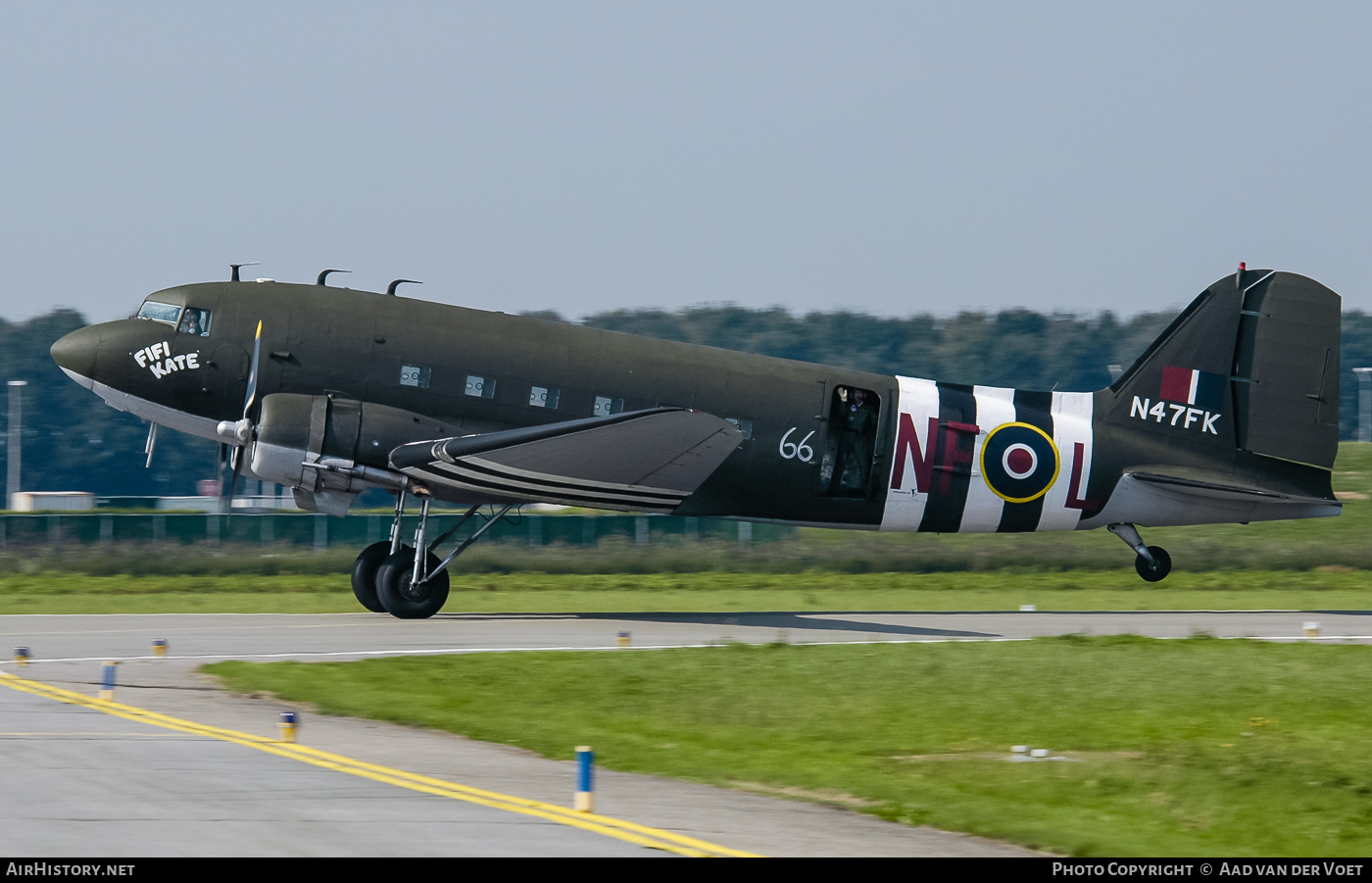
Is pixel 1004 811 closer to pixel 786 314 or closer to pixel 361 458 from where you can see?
pixel 361 458

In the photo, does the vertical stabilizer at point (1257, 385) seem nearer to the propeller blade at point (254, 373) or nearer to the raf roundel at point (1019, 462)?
the raf roundel at point (1019, 462)

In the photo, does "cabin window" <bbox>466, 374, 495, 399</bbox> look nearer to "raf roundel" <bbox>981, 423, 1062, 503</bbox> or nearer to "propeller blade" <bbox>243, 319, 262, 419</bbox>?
"propeller blade" <bbox>243, 319, 262, 419</bbox>

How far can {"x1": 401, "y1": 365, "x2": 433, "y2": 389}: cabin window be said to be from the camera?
86.4ft

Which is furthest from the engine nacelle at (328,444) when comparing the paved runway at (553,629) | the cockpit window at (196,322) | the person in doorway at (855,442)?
the person in doorway at (855,442)

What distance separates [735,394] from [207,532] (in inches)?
753

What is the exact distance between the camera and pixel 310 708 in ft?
54.0

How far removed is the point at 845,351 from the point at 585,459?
139m

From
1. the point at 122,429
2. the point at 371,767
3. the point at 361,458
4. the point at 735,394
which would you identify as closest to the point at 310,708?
the point at 371,767

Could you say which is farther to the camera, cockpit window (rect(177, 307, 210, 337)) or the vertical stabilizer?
the vertical stabilizer

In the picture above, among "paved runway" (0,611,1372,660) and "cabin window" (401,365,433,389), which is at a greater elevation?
"cabin window" (401,365,433,389)

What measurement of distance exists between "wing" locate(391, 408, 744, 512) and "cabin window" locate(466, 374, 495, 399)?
3.82ft

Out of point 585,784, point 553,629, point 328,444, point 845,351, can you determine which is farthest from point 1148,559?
point 845,351

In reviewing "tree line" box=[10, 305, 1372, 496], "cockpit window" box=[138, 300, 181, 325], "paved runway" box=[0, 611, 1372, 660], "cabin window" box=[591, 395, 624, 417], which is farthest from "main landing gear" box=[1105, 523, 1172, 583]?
"tree line" box=[10, 305, 1372, 496]

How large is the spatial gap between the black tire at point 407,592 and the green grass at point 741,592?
249cm
